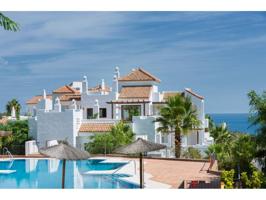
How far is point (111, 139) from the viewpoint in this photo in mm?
26344

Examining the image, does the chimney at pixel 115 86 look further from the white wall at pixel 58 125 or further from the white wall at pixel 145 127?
the white wall at pixel 145 127

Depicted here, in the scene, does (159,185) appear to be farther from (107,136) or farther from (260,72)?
(260,72)

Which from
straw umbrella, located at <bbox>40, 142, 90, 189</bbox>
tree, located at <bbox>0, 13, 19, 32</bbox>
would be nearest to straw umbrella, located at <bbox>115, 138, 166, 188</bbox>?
straw umbrella, located at <bbox>40, 142, 90, 189</bbox>

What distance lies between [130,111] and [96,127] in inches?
168

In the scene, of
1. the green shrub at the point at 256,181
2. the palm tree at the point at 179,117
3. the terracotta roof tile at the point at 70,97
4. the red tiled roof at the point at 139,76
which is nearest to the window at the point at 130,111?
the red tiled roof at the point at 139,76

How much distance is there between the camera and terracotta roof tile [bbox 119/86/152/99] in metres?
32.4

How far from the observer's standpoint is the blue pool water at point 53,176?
17144 millimetres

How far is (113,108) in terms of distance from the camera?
32719 mm

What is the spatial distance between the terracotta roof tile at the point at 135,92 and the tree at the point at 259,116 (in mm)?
16655

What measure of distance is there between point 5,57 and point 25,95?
3760 mm

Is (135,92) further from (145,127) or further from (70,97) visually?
(70,97)

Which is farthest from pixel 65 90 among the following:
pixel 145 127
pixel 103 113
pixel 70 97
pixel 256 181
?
pixel 256 181

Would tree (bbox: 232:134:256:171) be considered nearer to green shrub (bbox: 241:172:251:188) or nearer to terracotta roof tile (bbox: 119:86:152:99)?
green shrub (bbox: 241:172:251:188)
